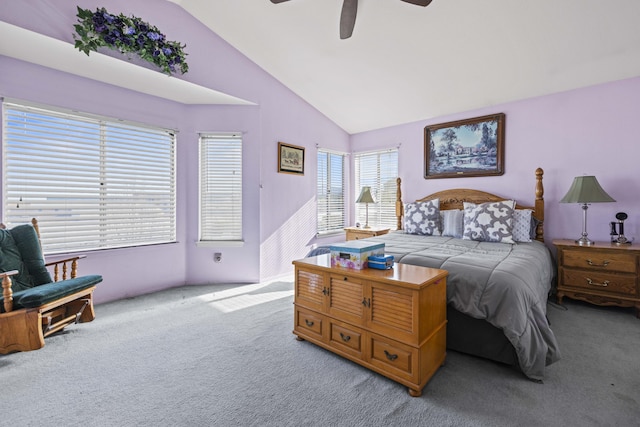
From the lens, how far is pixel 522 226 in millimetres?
3250

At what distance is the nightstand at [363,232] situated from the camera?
4.51 m

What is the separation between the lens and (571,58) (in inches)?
111

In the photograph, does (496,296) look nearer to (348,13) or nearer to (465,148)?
(348,13)

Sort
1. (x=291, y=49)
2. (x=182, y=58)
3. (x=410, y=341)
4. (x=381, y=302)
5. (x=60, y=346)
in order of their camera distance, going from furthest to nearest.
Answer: (x=291, y=49) → (x=182, y=58) → (x=60, y=346) → (x=381, y=302) → (x=410, y=341)

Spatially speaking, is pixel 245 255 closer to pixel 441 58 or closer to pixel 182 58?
pixel 182 58

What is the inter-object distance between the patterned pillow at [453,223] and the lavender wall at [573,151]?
0.66 meters

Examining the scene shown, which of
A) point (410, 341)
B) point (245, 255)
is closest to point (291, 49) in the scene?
point (245, 255)

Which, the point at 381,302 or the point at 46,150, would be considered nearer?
the point at 381,302

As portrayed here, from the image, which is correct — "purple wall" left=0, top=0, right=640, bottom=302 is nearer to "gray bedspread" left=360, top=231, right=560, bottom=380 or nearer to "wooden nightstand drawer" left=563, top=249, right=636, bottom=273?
"wooden nightstand drawer" left=563, top=249, right=636, bottom=273

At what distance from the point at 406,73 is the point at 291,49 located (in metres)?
1.42

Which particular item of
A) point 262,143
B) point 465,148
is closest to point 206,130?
point 262,143

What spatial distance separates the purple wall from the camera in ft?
9.64

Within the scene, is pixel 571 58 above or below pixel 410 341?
above

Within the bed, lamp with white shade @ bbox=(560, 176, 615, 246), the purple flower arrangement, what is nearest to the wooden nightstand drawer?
lamp with white shade @ bbox=(560, 176, 615, 246)
